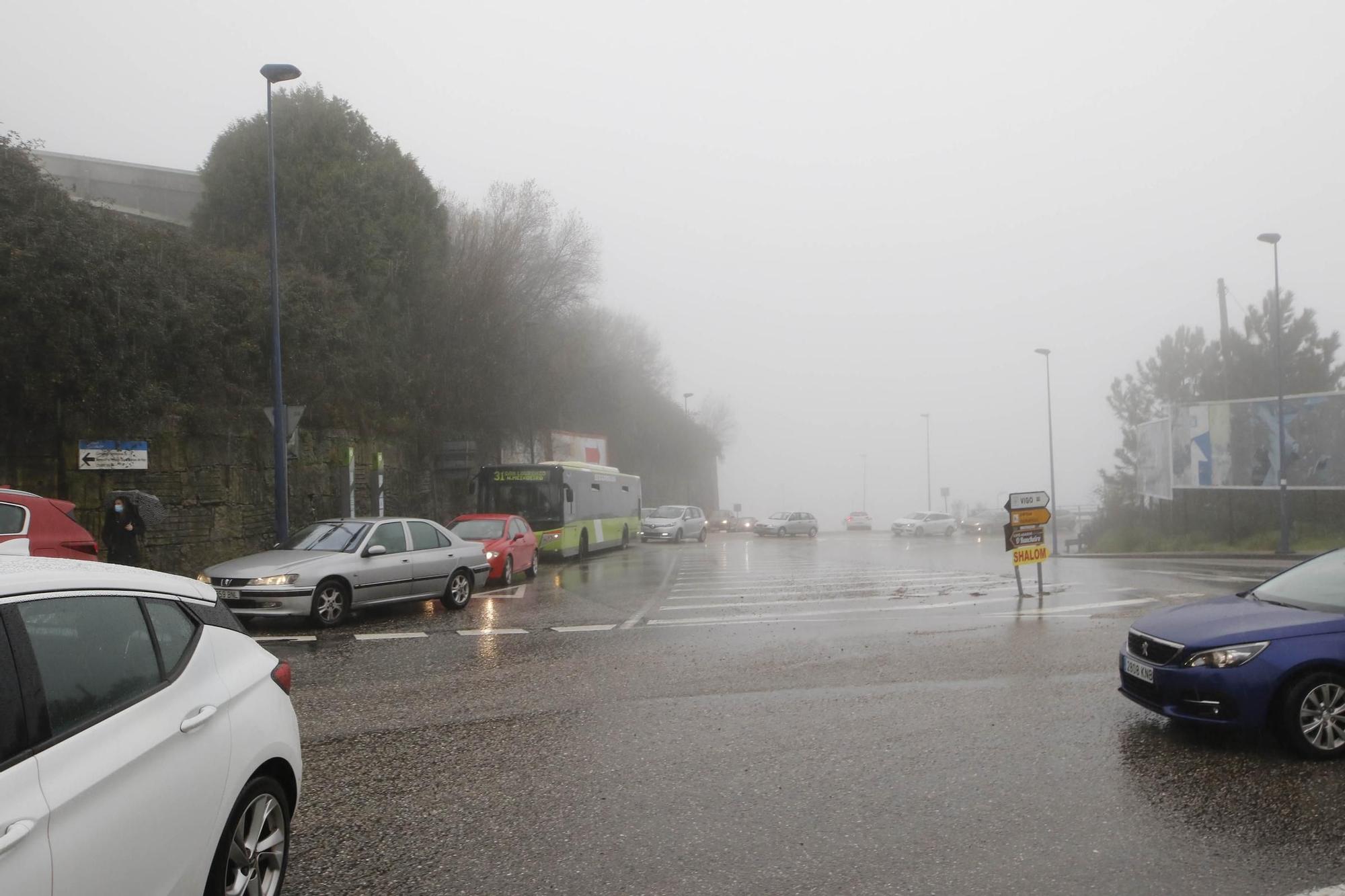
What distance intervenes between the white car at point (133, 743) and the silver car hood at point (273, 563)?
8.74 m

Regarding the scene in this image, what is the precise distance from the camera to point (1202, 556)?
109ft

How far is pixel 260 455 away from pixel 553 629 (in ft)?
41.6

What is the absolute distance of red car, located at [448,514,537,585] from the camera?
62.7ft

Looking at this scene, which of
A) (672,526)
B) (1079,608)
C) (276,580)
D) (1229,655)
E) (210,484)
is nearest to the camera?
(1229,655)

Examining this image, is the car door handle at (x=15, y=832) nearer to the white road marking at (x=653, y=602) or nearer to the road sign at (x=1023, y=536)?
the white road marking at (x=653, y=602)

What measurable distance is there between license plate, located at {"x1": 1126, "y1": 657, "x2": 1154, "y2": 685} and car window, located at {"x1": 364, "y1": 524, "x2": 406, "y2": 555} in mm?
9771

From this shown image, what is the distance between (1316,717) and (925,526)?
1992 inches

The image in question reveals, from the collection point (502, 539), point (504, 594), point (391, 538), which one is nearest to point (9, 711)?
point (391, 538)

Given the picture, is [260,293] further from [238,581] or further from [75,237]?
[238,581]

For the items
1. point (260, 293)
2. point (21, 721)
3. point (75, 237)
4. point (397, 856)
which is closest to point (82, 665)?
point (21, 721)

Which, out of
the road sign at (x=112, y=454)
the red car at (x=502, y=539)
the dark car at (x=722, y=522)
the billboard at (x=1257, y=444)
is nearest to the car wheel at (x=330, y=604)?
the red car at (x=502, y=539)

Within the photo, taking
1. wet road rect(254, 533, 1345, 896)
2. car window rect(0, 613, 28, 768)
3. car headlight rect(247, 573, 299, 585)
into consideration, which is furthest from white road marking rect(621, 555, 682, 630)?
car window rect(0, 613, 28, 768)

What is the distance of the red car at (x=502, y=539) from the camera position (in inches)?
753

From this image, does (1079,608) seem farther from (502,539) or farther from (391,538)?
(502,539)
